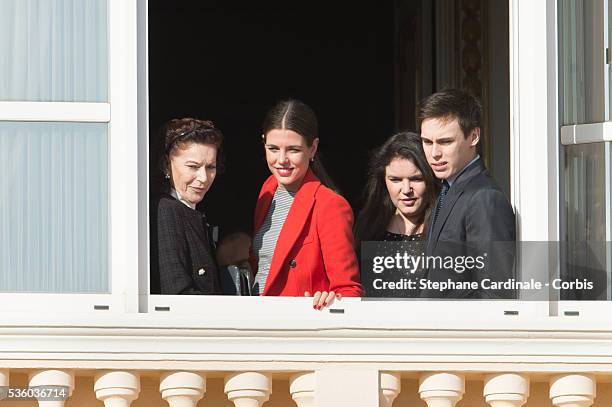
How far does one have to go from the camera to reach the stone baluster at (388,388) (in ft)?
25.8

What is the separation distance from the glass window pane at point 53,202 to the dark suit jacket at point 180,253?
0.26 m

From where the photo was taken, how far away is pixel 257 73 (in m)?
15.0

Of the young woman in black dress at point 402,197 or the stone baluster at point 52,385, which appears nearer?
the stone baluster at point 52,385

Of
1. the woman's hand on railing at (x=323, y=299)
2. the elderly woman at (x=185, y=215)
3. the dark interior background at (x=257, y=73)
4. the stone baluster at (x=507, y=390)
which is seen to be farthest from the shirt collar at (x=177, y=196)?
the dark interior background at (x=257, y=73)

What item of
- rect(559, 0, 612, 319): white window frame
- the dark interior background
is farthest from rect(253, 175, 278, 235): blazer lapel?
the dark interior background

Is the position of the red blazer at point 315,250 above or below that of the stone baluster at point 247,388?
above

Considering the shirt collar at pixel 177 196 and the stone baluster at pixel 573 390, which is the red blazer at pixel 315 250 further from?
the stone baluster at pixel 573 390

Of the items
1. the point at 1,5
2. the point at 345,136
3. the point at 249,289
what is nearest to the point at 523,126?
the point at 249,289

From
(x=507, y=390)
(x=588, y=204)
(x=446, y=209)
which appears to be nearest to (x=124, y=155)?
(x=446, y=209)

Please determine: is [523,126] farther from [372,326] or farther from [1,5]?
[1,5]

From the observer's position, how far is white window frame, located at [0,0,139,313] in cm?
792

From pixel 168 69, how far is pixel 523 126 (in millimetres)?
7165

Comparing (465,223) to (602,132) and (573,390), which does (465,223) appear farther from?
(573,390)

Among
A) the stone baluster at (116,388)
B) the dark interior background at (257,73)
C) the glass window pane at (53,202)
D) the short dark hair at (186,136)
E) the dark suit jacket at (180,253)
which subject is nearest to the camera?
the stone baluster at (116,388)
